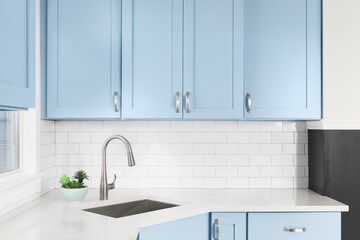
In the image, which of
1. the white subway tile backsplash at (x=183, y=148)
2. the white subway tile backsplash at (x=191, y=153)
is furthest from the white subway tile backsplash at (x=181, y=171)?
the white subway tile backsplash at (x=183, y=148)

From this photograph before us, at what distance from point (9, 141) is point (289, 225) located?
1.75 m

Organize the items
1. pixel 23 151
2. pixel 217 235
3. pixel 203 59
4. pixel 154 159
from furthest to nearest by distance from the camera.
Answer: pixel 154 159 < pixel 203 59 < pixel 23 151 < pixel 217 235

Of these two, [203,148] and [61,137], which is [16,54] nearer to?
[61,137]

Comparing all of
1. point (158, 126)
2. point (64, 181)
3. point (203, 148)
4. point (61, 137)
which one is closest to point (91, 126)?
point (61, 137)

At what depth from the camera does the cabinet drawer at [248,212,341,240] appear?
2.12 m

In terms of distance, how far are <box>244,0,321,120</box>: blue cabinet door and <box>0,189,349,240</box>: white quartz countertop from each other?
556 mm

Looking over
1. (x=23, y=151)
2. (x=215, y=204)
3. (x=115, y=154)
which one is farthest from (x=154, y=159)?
(x=23, y=151)

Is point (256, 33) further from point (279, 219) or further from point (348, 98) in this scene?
point (279, 219)

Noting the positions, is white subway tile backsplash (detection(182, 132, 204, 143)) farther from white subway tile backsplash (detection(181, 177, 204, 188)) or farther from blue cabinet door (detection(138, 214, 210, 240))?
blue cabinet door (detection(138, 214, 210, 240))

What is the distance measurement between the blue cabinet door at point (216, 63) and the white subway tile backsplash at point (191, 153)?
36 centimetres

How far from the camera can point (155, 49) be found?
2.41 metres

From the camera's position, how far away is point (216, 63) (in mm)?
2420

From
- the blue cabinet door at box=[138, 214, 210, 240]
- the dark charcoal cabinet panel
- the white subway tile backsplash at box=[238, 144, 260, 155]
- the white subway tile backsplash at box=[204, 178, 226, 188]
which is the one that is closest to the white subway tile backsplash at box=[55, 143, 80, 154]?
the white subway tile backsplash at box=[204, 178, 226, 188]

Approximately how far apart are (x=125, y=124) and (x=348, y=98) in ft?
5.24
